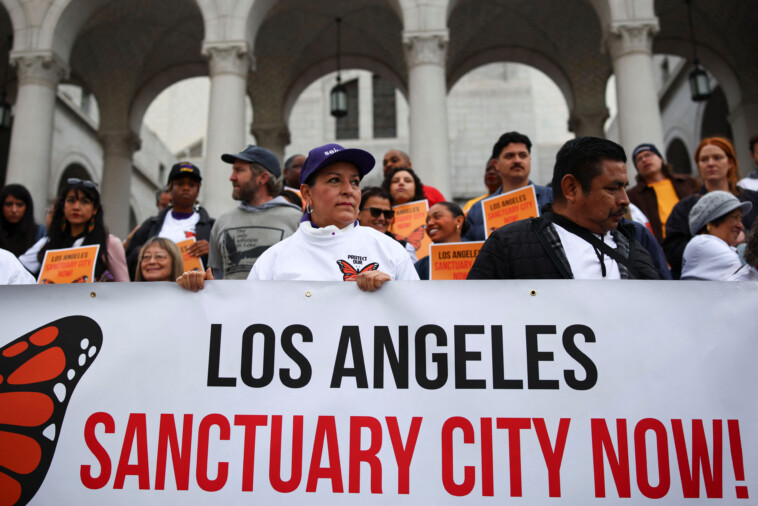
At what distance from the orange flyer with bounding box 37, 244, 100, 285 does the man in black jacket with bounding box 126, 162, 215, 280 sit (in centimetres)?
104

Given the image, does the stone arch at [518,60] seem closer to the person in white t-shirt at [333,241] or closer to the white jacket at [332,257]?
the person in white t-shirt at [333,241]

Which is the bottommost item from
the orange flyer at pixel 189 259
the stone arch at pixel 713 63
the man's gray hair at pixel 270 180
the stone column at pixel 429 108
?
the orange flyer at pixel 189 259

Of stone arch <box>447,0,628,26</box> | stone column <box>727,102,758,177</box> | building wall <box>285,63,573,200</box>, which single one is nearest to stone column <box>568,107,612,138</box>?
stone column <box>727,102,758,177</box>

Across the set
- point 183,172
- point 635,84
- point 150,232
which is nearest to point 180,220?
point 150,232

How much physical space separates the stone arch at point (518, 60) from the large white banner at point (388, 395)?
50.0ft

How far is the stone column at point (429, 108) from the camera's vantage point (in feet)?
37.3

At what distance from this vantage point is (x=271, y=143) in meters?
17.1

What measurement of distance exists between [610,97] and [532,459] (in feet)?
98.9

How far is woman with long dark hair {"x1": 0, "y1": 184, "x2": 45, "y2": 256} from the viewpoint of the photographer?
249 inches

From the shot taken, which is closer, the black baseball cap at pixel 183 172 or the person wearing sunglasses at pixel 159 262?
the person wearing sunglasses at pixel 159 262

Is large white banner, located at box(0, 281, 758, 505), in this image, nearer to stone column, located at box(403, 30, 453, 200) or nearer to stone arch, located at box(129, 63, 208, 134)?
stone column, located at box(403, 30, 453, 200)

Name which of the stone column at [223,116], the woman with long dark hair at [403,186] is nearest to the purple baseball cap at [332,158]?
the woman with long dark hair at [403,186]

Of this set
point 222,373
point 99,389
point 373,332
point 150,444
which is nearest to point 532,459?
point 373,332

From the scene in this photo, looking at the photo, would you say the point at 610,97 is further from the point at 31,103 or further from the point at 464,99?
the point at 31,103
